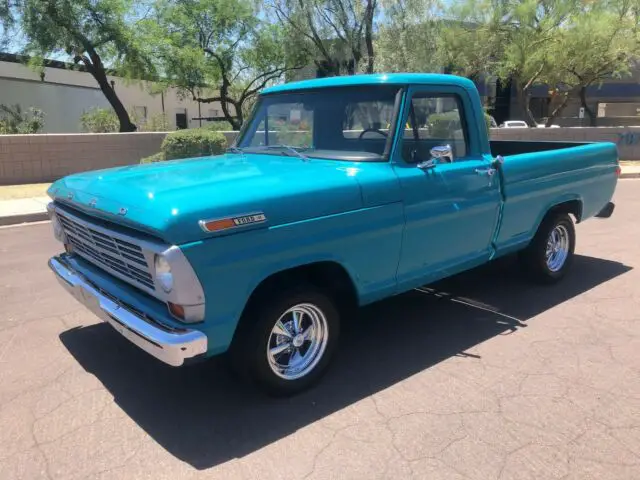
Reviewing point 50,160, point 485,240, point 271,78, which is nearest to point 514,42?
point 271,78

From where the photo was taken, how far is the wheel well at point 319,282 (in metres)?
3.28

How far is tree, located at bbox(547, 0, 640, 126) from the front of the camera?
70.8 ft

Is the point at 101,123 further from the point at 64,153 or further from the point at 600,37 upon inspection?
the point at 600,37

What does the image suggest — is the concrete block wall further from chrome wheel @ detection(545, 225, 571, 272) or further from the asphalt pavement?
chrome wheel @ detection(545, 225, 571, 272)

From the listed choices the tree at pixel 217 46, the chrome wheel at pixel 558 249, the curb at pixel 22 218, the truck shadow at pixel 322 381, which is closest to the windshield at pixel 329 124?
the truck shadow at pixel 322 381

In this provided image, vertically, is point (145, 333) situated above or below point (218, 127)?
below

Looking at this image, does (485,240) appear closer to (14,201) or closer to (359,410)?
(359,410)

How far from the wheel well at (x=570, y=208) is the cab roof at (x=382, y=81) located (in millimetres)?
1627

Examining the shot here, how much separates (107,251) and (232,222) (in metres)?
0.99

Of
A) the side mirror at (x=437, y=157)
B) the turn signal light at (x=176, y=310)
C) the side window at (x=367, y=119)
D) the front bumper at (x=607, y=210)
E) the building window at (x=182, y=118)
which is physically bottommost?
the turn signal light at (x=176, y=310)

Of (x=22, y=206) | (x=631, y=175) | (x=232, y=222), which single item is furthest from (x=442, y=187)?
(x=631, y=175)

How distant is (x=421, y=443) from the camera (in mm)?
3027

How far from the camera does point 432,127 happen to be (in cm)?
429

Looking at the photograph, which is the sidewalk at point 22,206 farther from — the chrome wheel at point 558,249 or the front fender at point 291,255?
the chrome wheel at point 558,249
